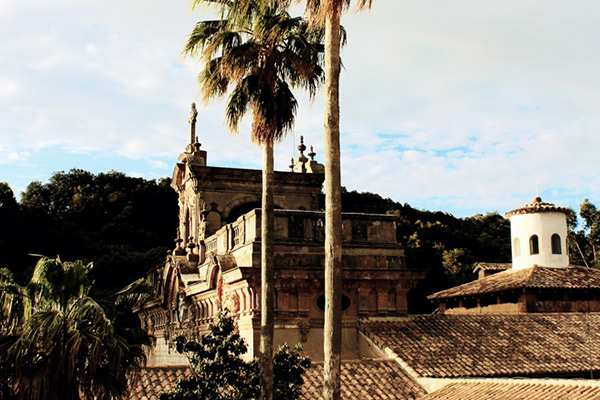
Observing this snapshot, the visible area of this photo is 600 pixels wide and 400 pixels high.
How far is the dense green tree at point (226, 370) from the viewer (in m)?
15.6

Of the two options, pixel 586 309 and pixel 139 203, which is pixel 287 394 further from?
pixel 139 203

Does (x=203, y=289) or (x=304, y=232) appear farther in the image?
(x=203, y=289)

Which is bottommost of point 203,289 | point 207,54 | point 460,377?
point 460,377

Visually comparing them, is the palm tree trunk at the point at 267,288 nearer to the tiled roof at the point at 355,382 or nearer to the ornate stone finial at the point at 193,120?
the tiled roof at the point at 355,382

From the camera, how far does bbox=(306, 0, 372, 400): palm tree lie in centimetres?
1269

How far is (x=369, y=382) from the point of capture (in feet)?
63.6

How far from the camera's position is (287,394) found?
16.0m

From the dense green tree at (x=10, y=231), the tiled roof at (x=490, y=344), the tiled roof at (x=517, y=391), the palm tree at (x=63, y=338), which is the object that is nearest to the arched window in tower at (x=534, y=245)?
the tiled roof at (x=490, y=344)

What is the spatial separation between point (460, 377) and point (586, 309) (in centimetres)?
1451

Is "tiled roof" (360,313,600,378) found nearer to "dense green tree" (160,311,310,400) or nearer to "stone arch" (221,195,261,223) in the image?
"dense green tree" (160,311,310,400)

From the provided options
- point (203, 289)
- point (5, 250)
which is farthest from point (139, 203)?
point (203, 289)

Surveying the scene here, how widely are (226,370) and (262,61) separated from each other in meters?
6.95

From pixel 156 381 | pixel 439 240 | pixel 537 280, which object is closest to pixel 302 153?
pixel 537 280

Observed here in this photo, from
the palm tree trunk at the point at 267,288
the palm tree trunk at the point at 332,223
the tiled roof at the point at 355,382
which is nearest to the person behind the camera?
the palm tree trunk at the point at 332,223
